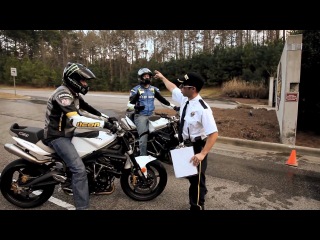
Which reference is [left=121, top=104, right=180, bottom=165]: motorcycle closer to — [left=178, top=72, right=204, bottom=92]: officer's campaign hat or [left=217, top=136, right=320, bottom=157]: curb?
[left=178, top=72, right=204, bottom=92]: officer's campaign hat

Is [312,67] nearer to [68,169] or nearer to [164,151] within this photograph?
[164,151]

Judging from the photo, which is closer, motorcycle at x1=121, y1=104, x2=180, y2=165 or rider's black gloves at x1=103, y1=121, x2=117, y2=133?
rider's black gloves at x1=103, y1=121, x2=117, y2=133

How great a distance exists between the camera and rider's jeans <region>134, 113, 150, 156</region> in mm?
5141

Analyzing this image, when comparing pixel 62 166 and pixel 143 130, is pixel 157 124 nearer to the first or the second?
pixel 143 130

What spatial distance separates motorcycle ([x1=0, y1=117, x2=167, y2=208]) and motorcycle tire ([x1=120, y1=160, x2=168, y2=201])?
15mm

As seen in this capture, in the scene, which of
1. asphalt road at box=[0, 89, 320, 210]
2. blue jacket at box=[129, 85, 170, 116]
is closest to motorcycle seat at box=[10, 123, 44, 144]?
asphalt road at box=[0, 89, 320, 210]

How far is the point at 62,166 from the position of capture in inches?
139

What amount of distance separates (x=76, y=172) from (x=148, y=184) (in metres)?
1.09

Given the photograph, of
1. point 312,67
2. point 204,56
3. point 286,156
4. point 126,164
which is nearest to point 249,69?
point 204,56

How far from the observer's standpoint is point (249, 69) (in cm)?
2748

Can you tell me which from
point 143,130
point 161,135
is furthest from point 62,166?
point 161,135

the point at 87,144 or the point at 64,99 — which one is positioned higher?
the point at 64,99
